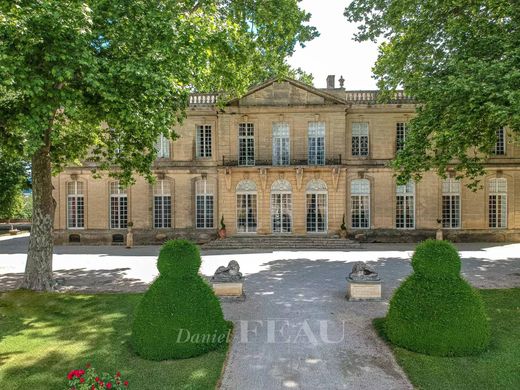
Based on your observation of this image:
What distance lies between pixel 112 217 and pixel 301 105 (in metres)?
15.2

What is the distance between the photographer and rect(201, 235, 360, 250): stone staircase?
20495 mm

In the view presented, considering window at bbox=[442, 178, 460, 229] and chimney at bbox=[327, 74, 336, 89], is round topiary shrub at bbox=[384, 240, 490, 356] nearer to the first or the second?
window at bbox=[442, 178, 460, 229]

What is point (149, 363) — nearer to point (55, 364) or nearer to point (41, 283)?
point (55, 364)

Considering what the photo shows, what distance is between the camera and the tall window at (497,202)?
906 inches

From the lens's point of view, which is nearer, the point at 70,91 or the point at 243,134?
the point at 70,91

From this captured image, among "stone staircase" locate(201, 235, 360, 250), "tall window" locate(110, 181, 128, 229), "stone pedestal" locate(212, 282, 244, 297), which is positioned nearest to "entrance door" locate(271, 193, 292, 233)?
"stone staircase" locate(201, 235, 360, 250)

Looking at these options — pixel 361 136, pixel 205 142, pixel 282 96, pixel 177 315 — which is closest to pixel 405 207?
pixel 361 136

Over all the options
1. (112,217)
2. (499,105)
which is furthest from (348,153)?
(112,217)

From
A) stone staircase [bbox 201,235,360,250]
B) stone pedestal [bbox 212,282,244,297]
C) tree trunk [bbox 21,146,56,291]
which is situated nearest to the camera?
stone pedestal [bbox 212,282,244,297]

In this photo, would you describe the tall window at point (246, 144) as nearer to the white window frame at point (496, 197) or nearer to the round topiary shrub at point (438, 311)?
the white window frame at point (496, 197)

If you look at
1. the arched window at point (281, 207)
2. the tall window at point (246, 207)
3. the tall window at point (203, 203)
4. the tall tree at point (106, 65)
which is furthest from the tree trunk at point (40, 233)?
the arched window at point (281, 207)

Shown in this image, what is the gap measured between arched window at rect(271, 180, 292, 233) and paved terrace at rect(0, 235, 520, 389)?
12.5ft

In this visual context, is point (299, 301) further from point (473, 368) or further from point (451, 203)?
point (451, 203)

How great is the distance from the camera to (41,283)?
10977 millimetres
